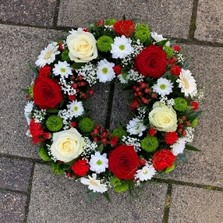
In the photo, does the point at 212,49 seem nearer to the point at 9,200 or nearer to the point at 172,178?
the point at 172,178

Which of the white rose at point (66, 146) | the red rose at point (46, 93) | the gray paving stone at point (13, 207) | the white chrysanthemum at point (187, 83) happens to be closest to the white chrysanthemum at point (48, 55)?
the red rose at point (46, 93)

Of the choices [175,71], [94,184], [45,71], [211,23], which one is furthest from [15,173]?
[211,23]

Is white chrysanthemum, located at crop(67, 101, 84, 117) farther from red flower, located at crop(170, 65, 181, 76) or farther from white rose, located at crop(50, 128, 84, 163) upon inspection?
red flower, located at crop(170, 65, 181, 76)

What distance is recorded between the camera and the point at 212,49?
225 centimetres

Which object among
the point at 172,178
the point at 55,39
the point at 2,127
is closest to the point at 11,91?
the point at 2,127

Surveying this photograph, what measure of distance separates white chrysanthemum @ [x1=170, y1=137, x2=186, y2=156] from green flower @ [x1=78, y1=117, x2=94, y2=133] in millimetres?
342

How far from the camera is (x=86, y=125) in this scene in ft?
6.71

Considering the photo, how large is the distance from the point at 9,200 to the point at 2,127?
34 centimetres

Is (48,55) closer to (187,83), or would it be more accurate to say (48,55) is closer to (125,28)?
(125,28)

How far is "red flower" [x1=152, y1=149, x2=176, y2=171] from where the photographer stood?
1.99 metres

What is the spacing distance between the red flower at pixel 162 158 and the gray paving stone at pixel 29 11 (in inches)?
31.3

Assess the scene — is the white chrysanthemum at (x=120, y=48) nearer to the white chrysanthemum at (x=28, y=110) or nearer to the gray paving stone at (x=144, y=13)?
the gray paving stone at (x=144, y=13)

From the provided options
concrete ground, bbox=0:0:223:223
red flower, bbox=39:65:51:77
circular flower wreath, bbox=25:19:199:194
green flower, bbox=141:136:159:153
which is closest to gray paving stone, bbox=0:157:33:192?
concrete ground, bbox=0:0:223:223

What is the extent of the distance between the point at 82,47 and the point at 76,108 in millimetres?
257
